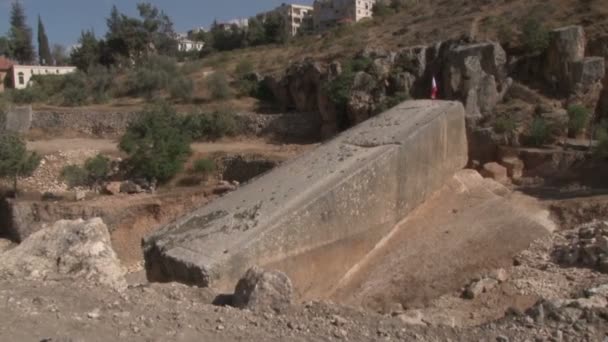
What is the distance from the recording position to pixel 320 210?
787 centimetres

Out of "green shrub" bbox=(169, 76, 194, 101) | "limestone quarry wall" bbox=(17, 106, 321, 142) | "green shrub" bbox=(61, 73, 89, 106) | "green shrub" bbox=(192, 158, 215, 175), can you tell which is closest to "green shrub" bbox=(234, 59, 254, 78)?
"green shrub" bbox=(169, 76, 194, 101)

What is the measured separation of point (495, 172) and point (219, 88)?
18.9 metres

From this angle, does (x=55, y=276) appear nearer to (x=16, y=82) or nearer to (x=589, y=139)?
(x=589, y=139)

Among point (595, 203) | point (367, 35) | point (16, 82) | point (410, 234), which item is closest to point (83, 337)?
point (410, 234)

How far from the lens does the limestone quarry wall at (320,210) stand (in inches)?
284

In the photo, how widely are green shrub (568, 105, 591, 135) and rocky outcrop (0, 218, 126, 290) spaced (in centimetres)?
1180

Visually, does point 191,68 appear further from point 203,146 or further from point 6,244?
point 6,244

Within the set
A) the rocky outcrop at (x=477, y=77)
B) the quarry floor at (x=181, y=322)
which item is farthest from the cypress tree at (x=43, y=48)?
the quarry floor at (x=181, y=322)

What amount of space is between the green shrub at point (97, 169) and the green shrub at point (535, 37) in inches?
555

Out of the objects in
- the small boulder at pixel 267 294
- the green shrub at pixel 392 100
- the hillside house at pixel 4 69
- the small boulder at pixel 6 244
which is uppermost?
the hillside house at pixel 4 69

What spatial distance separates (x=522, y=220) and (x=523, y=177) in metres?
3.47

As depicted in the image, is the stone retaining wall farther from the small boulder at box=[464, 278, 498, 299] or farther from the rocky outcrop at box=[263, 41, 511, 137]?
the small boulder at box=[464, 278, 498, 299]

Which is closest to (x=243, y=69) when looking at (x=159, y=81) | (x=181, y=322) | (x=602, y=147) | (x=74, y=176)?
(x=159, y=81)

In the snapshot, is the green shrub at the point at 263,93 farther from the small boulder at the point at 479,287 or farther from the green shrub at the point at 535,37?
the small boulder at the point at 479,287
